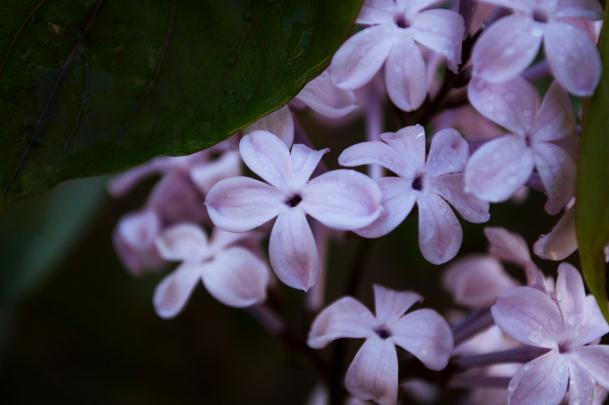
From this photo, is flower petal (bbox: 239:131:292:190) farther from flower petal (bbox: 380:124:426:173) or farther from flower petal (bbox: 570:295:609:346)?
flower petal (bbox: 570:295:609:346)

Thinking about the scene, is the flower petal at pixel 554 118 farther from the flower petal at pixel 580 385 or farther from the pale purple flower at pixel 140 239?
the pale purple flower at pixel 140 239

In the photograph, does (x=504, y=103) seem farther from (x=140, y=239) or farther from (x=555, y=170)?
(x=140, y=239)

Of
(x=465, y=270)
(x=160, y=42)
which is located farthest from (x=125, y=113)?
(x=465, y=270)

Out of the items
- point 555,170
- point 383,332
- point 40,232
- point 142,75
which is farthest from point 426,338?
point 40,232

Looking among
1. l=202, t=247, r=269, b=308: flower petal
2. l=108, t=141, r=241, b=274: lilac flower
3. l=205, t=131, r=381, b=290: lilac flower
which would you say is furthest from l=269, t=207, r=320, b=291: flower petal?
l=108, t=141, r=241, b=274: lilac flower

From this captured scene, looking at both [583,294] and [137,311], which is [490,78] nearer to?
[583,294]
